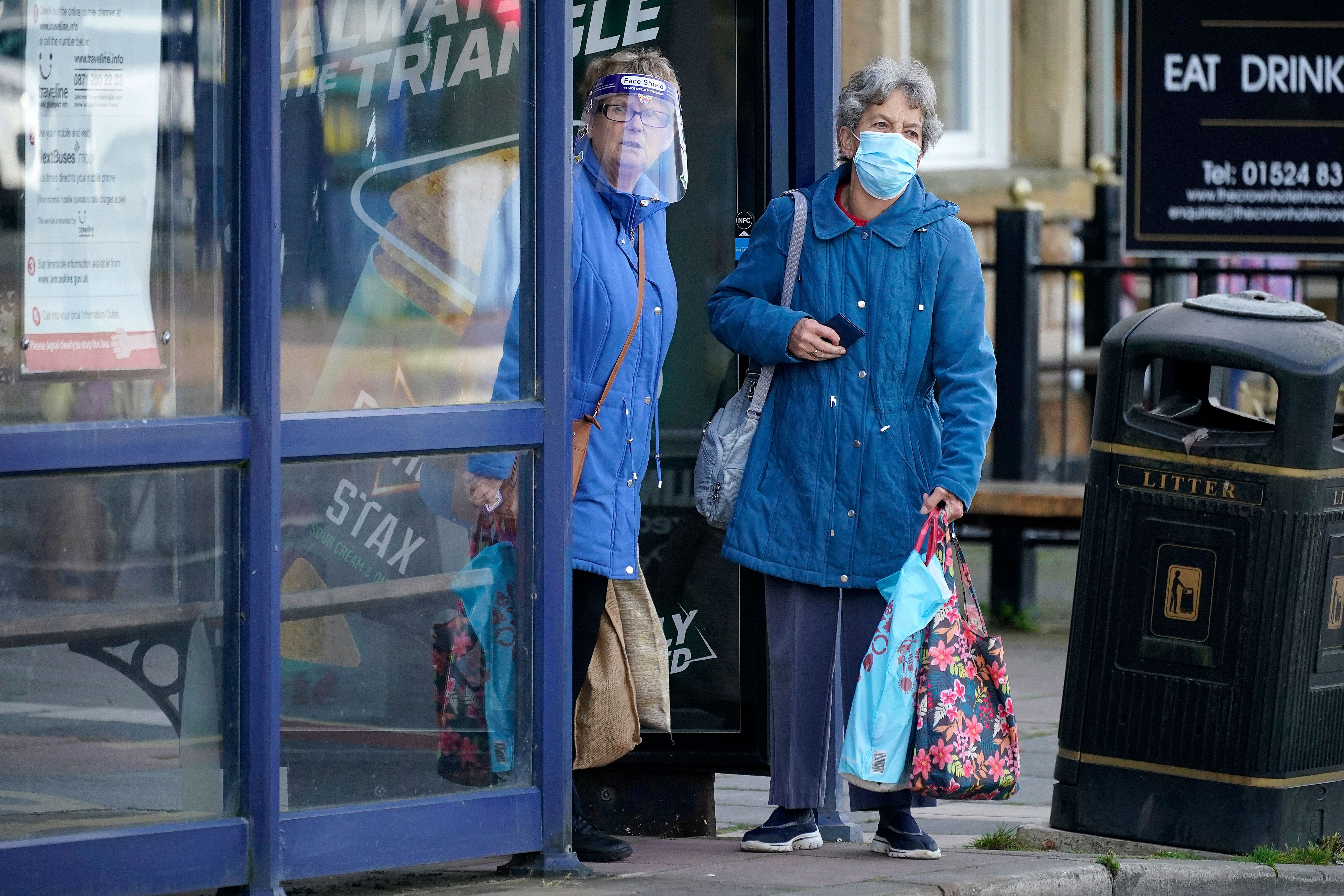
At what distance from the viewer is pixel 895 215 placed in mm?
4414

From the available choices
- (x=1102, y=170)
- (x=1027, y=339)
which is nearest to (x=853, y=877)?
(x=1027, y=339)

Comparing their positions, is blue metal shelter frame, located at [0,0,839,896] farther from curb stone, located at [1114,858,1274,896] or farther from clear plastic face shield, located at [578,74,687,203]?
curb stone, located at [1114,858,1274,896]

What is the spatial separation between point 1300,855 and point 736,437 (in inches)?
66.3

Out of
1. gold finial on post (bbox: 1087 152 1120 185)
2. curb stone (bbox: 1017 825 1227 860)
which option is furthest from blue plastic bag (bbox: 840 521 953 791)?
gold finial on post (bbox: 1087 152 1120 185)

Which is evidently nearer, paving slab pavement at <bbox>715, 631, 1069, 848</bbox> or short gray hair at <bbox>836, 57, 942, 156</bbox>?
short gray hair at <bbox>836, 57, 942, 156</bbox>

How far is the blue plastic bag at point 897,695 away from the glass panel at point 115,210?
1.51 m

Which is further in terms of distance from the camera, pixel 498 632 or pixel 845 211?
pixel 845 211

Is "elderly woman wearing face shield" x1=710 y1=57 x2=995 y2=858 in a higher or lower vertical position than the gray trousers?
higher

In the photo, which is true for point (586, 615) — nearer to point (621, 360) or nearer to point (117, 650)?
point (621, 360)

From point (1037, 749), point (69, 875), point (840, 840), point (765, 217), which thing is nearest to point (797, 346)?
point (765, 217)

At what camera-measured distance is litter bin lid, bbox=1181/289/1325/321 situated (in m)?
4.73

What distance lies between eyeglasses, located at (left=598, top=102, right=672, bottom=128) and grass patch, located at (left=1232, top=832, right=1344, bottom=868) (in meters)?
2.20

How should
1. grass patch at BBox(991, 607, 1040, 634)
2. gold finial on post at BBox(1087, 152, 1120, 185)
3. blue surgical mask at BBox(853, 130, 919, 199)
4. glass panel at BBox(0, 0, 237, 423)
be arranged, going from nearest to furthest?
glass panel at BBox(0, 0, 237, 423)
blue surgical mask at BBox(853, 130, 919, 199)
grass patch at BBox(991, 607, 1040, 634)
gold finial on post at BBox(1087, 152, 1120, 185)

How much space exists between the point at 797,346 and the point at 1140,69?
2874 millimetres
